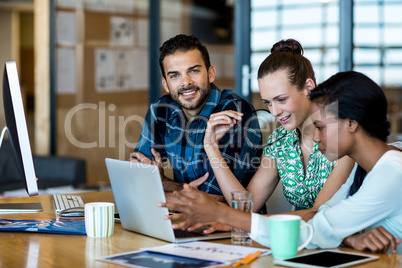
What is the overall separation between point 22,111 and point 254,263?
830mm

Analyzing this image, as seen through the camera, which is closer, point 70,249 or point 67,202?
point 70,249

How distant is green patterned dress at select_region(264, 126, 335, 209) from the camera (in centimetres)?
195

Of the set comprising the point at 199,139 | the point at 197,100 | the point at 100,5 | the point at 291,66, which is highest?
the point at 100,5

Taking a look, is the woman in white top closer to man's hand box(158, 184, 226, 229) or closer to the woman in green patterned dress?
man's hand box(158, 184, 226, 229)

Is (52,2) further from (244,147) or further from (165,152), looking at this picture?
(244,147)

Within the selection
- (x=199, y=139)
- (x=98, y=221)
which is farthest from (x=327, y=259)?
(x=199, y=139)

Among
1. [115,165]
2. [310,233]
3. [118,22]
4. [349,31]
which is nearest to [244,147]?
[115,165]

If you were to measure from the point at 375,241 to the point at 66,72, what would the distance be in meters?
4.11

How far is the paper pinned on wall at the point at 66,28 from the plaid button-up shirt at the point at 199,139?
279 cm

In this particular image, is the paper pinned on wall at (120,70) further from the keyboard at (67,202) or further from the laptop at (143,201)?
the laptop at (143,201)

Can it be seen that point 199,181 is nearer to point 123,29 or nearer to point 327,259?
point 327,259

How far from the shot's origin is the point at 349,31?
3.75 meters

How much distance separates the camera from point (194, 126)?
2365mm

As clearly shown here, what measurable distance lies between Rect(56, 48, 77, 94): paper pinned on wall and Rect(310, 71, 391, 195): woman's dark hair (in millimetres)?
3861
